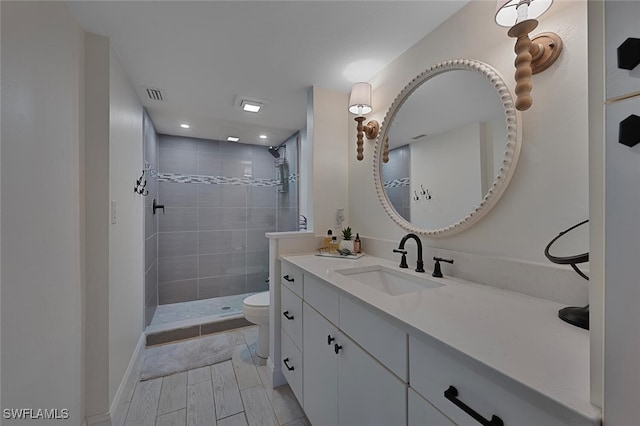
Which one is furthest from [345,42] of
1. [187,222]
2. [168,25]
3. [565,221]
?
[187,222]

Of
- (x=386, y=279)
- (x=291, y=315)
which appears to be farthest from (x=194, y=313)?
(x=386, y=279)

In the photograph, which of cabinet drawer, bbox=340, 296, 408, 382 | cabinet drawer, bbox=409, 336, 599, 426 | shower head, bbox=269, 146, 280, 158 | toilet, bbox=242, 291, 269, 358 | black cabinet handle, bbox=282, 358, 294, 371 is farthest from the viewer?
shower head, bbox=269, 146, 280, 158

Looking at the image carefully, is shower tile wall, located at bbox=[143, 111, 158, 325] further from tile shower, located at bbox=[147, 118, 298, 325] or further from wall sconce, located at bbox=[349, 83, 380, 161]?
wall sconce, located at bbox=[349, 83, 380, 161]

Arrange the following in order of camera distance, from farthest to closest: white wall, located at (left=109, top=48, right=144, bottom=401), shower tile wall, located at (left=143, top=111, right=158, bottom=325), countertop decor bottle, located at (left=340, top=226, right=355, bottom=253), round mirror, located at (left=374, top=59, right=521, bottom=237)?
shower tile wall, located at (left=143, top=111, right=158, bottom=325) → countertop decor bottle, located at (left=340, top=226, right=355, bottom=253) → white wall, located at (left=109, top=48, right=144, bottom=401) → round mirror, located at (left=374, top=59, right=521, bottom=237)

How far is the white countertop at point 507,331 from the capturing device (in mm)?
489

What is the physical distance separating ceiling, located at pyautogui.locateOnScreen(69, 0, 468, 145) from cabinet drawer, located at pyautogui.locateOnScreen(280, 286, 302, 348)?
1483 millimetres

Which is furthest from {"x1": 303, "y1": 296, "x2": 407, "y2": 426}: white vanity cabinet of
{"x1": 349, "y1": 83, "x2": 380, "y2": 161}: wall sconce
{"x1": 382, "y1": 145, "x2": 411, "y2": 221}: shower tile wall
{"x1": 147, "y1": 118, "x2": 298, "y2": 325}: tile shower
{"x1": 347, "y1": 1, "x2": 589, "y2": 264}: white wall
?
{"x1": 147, "y1": 118, "x2": 298, "y2": 325}: tile shower

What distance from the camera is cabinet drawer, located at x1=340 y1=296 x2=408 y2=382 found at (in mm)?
774

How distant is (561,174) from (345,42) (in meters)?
1.24

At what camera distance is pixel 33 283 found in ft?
3.01

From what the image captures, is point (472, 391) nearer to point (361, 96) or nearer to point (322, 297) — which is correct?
point (322, 297)

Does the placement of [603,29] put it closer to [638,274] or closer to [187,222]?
[638,274]

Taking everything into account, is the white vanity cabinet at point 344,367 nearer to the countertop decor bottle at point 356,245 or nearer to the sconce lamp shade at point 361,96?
the countertop decor bottle at point 356,245

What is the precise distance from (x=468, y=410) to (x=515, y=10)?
1.35 metres
